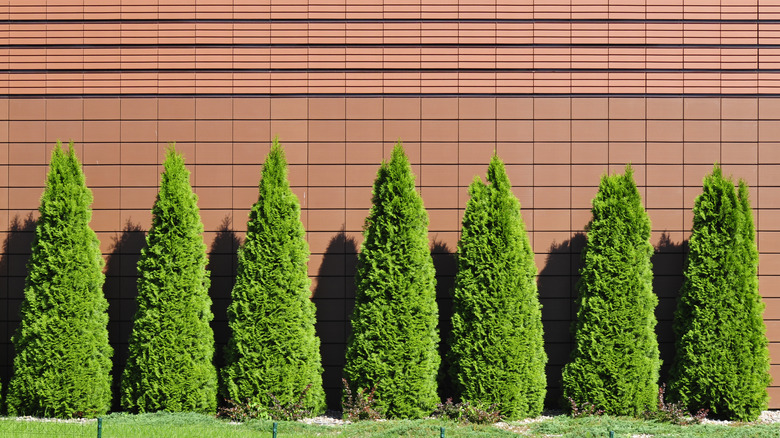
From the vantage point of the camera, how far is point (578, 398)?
39.1ft

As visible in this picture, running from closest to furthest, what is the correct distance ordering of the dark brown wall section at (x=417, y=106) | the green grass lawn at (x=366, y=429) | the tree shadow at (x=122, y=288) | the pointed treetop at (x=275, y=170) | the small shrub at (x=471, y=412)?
1. the green grass lawn at (x=366, y=429)
2. the small shrub at (x=471, y=412)
3. the pointed treetop at (x=275, y=170)
4. the tree shadow at (x=122, y=288)
5. the dark brown wall section at (x=417, y=106)

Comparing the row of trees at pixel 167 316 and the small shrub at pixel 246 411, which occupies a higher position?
the row of trees at pixel 167 316

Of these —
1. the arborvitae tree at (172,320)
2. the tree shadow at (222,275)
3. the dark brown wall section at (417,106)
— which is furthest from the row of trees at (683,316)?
the arborvitae tree at (172,320)

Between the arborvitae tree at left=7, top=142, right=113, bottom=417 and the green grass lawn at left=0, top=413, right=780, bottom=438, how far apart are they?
0.45 m

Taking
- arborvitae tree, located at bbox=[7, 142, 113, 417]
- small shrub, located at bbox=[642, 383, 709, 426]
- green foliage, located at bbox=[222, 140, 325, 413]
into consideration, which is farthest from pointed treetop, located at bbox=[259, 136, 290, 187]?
small shrub, located at bbox=[642, 383, 709, 426]

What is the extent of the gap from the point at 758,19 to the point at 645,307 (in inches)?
210

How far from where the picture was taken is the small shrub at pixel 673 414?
11.6 metres

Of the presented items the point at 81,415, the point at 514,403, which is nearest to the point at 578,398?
the point at 514,403

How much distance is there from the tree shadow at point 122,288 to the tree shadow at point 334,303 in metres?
3.05

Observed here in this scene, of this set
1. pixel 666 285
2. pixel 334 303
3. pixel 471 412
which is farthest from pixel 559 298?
pixel 334 303

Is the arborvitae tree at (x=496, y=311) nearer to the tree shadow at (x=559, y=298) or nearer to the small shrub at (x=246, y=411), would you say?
the tree shadow at (x=559, y=298)

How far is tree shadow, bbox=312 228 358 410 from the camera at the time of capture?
42.0 ft

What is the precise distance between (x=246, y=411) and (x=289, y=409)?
654 mm

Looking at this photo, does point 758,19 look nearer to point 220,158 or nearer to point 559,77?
point 559,77
